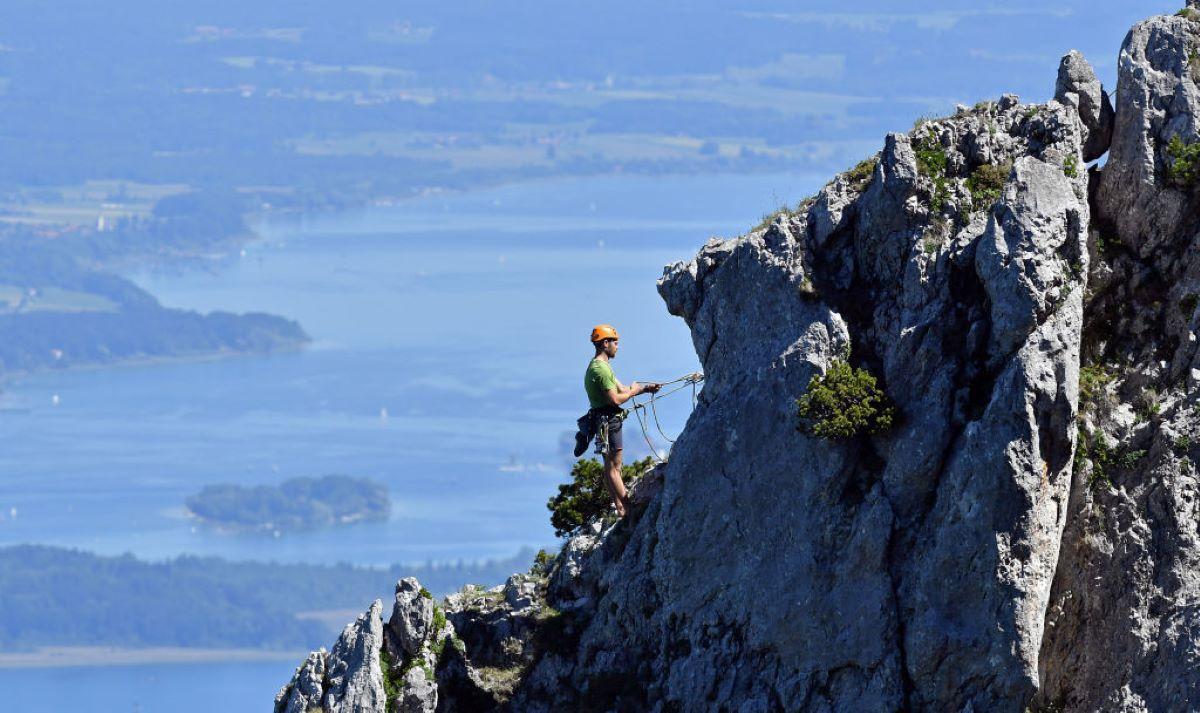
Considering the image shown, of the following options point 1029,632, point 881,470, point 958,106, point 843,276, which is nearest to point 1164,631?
point 1029,632

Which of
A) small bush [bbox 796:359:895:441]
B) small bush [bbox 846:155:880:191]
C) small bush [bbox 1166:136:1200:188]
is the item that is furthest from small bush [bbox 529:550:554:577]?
small bush [bbox 1166:136:1200:188]

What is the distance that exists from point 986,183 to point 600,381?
6087 mm

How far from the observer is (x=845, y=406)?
23891 mm

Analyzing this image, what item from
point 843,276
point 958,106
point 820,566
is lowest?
point 820,566

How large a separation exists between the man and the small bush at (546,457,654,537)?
0.97 metres

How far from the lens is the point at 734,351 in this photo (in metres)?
25.8

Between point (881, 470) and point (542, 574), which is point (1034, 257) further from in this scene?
point (542, 574)

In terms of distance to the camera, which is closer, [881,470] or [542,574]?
[881,470]

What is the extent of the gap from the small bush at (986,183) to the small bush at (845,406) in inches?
110

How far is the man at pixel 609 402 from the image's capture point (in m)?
27.0

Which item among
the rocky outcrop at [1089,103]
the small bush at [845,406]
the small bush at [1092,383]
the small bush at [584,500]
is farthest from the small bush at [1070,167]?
the small bush at [584,500]

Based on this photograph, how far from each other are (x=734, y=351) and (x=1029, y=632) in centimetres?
572

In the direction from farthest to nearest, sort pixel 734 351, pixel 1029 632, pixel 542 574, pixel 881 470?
1. pixel 542 574
2. pixel 734 351
3. pixel 881 470
4. pixel 1029 632

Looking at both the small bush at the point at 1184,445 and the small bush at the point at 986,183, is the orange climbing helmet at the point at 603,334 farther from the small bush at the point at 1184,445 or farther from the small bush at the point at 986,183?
the small bush at the point at 1184,445
